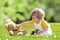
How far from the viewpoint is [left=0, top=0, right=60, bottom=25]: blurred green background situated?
17359mm

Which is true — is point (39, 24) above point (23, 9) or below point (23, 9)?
above

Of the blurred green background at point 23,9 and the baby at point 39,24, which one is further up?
the baby at point 39,24

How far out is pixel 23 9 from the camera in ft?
70.0

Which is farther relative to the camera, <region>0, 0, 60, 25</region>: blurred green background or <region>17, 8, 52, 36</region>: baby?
<region>0, 0, 60, 25</region>: blurred green background

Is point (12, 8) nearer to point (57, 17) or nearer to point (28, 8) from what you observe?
point (28, 8)

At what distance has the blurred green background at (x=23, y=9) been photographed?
17359 mm

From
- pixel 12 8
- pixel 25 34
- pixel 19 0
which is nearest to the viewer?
pixel 25 34

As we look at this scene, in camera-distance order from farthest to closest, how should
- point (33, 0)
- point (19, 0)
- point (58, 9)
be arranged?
1. point (58, 9)
2. point (33, 0)
3. point (19, 0)

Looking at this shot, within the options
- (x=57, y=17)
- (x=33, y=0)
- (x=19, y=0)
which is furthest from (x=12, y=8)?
(x=57, y=17)

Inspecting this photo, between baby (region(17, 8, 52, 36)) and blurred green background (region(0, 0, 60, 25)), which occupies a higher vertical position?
baby (region(17, 8, 52, 36))

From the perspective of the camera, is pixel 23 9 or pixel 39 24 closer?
pixel 39 24

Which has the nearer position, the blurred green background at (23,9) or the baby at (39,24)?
the baby at (39,24)

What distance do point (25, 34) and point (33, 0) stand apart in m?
14.9

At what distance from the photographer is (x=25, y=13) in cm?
2136
